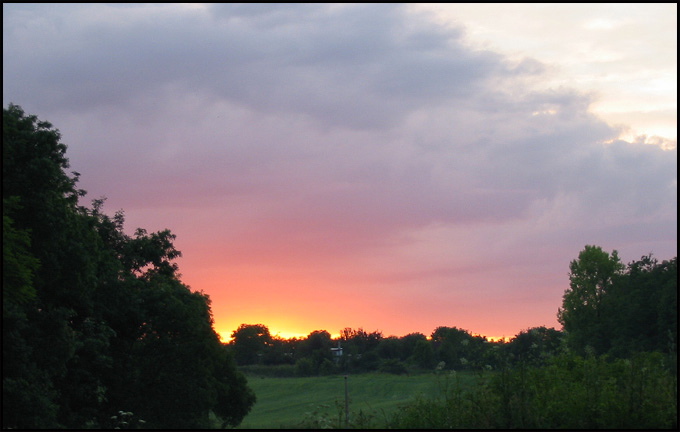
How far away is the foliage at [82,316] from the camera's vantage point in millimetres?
21141

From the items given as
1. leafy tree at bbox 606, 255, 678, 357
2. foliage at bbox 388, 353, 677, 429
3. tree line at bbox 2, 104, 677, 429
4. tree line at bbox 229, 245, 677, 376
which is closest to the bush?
tree line at bbox 229, 245, 677, 376

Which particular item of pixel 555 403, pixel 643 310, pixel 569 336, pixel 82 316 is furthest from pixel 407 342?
pixel 555 403

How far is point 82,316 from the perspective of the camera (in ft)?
90.0

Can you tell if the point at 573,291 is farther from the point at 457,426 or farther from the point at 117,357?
the point at 457,426

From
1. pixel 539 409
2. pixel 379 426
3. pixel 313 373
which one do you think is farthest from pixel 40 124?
pixel 313 373

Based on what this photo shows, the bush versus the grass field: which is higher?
the bush

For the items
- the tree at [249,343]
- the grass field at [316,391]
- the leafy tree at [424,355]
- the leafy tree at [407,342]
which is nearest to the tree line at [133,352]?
the grass field at [316,391]

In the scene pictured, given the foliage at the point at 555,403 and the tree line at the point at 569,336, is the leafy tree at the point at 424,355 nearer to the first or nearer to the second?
the tree line at the point at 569,336

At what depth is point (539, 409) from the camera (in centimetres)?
919

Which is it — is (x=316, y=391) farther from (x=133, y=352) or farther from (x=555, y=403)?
(x=555, y=403)

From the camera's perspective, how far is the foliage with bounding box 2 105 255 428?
2114cm

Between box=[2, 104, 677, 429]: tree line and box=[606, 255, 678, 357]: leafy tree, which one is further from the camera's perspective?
box=[606, 255, 678, 357]: leafy tree

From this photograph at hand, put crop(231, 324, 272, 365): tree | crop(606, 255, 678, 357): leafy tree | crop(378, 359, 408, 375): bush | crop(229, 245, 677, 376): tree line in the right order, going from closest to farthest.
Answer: crop(229, 245, 677, 376): tree line
crop(606, 255, 678, 357): leafy tree
crop(378, 359, 408, 375): bush
crop(231, 324, 272, 365): tree

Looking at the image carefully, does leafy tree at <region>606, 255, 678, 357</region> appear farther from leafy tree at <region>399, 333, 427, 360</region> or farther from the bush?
leafy tree at <region>399, 333, 427, 360</region>
